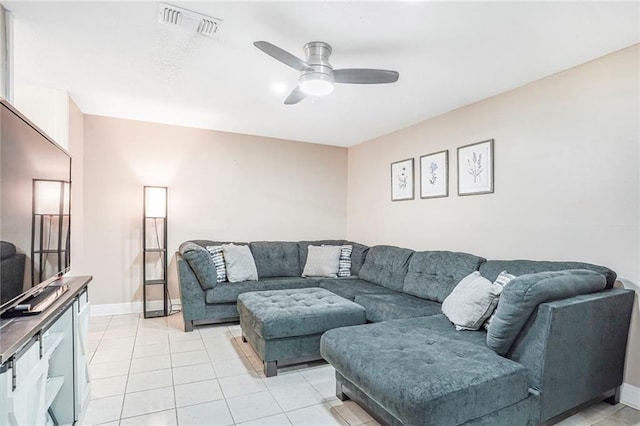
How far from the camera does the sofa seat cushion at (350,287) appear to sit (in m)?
3.51

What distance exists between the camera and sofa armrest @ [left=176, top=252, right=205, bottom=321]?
142 inches

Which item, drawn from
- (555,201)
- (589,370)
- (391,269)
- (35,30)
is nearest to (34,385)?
(35,30)

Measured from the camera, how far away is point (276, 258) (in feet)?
14.8

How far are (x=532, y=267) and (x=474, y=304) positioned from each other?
62 cm

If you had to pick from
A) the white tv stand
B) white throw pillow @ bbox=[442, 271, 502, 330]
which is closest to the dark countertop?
the white tv stand

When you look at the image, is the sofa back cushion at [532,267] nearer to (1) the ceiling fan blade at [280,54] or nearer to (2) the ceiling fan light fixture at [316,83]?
(2) the ceiling fan light fixture at [316,83]

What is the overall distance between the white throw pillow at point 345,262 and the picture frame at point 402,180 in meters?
0.91

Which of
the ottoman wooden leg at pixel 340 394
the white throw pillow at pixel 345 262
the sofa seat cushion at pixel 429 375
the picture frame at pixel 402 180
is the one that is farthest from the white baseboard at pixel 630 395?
the white throw pillow at pixel 345 262

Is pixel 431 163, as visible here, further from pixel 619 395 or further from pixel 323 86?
pixel 619 395

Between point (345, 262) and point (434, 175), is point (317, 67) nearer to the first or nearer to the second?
point (434, 175)

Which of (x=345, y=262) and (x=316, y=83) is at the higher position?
(x=316, y=83)

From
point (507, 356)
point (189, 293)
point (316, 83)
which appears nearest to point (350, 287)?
point (189, 293)

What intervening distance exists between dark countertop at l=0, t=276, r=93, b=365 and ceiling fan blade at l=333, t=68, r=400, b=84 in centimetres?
208

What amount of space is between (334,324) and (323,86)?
1813mm
